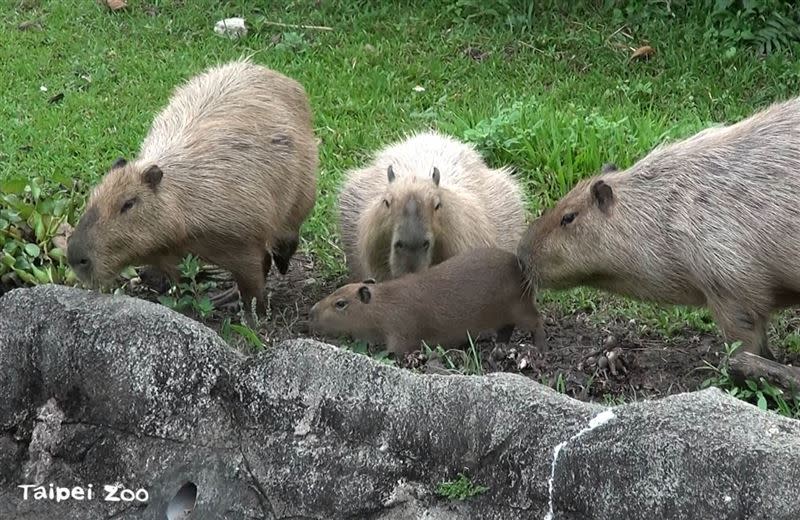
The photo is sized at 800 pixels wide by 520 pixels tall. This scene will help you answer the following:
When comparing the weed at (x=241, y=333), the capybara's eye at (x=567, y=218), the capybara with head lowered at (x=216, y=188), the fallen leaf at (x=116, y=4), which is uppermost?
the capybara's eye at (x=567, y=218)

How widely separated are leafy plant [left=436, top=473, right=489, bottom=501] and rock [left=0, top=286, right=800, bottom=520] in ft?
0.06

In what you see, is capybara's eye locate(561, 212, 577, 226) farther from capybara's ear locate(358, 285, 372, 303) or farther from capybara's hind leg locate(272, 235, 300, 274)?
capybara's hind leg locate(272, 235, 300, 274)

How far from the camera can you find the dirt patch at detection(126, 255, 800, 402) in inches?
187

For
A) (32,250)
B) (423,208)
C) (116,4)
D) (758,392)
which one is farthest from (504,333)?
(116,4)

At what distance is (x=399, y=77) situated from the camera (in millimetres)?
8406

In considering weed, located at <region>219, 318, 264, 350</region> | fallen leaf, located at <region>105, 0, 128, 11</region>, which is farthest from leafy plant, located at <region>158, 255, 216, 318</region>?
fallen leaf, located at <region>105, 0, 128, 11</region>

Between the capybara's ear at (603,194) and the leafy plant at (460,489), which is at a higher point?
the capybara's ear at (603,194)

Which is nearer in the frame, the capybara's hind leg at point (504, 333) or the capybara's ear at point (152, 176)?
the capybara's ear at point (152, 176)

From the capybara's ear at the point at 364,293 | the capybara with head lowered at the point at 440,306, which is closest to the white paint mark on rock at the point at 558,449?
the capybara with head lowered at the point at 440,306

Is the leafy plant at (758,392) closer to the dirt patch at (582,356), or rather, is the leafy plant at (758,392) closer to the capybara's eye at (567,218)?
the dirt patch at (582,356)

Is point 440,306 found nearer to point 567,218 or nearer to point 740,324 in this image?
point 567,218

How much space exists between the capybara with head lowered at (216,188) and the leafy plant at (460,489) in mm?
1993

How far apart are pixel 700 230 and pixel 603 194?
438 millimetres

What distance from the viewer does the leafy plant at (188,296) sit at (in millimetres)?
5141
